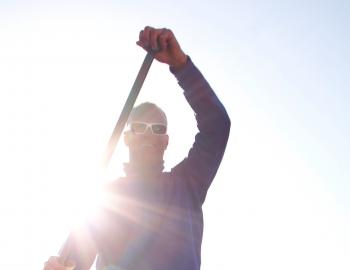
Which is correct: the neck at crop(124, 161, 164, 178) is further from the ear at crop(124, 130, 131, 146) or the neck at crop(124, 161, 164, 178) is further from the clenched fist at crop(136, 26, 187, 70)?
the clenched fist at crop(136, 26, 187, 70)

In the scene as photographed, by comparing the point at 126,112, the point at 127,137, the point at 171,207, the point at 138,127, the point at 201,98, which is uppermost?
A: the point at 201,98

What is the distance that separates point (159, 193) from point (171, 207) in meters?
0.19

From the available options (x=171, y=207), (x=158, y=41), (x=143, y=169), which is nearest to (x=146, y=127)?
(x=143, y=169)

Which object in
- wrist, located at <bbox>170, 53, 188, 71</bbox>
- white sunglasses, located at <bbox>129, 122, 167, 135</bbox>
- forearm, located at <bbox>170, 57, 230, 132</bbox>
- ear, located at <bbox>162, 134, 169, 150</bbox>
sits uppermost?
wrist, located at <bbox>170, 53, 188, 71</bbox>

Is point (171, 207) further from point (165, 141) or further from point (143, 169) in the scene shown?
point (165, 141)

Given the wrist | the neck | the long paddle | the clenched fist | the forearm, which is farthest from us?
the neck

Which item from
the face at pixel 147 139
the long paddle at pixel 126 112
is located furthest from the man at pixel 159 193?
the long paddle at pixel 126 112

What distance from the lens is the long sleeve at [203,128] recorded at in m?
4.88

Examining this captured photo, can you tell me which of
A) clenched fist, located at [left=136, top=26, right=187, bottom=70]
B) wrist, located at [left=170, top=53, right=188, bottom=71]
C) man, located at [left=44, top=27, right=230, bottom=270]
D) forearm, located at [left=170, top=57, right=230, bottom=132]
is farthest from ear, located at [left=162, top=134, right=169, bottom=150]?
clenched fist, located at [left=136, top=26, right=187, bottom=70]

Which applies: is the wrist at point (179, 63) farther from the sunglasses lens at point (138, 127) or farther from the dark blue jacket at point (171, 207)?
the sunglasses lens at point (138, 127)

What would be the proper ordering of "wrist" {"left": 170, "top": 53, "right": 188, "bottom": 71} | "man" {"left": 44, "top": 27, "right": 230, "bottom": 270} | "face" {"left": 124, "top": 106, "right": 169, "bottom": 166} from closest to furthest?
"man" {"left": 44, "top": 27, "right": 230, "bottom": 270} → "wrist" {"left": 170, "top": 53, "right": 188, "bottom": 71} → "face" {"left": 124, "top": 106, "right": 169, "bottom": 166}

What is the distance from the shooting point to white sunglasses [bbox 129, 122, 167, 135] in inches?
204

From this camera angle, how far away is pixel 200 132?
4992mm

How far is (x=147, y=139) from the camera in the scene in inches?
203
